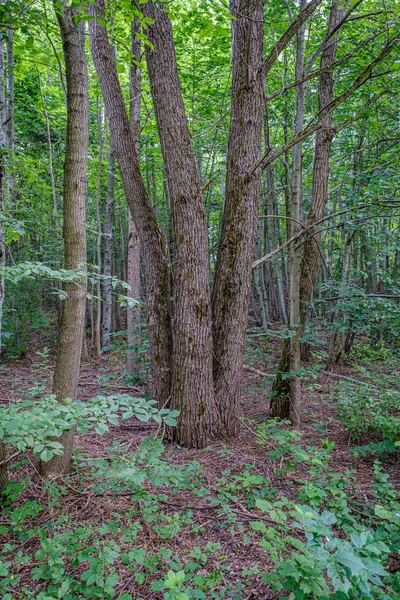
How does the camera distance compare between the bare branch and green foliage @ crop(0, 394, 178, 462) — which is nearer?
green foliage @ crop(0, 394, 178, 462)

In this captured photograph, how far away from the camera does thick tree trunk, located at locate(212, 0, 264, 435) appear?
373cm

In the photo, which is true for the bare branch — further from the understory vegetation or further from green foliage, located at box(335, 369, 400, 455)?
green foliage, located at box(335, 369, 400, 455)

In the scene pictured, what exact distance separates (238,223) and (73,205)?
69.5 inches

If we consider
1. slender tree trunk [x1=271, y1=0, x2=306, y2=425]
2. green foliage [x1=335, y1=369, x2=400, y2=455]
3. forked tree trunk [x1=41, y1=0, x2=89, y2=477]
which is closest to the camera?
forked tree trunk [x1=41, y1=0, x2=89, y2=477]

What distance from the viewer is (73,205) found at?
2.79 meters

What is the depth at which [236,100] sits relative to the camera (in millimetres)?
3807

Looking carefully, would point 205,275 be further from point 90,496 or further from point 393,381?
point 393,381

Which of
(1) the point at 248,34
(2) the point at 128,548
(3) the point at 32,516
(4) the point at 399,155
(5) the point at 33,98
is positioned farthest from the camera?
(5) the point at 33,98

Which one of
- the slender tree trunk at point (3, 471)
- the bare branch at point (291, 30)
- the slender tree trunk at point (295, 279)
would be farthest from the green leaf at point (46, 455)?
the bare branch at point (291, 30)

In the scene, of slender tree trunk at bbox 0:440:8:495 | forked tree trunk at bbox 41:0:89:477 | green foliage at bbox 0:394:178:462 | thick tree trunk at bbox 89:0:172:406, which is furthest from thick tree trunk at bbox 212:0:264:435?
slender tree trunk at bbox 0:440:8:495

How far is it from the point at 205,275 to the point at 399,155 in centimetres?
376

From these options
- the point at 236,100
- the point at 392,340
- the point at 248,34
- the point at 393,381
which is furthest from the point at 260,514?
the point at 392,340

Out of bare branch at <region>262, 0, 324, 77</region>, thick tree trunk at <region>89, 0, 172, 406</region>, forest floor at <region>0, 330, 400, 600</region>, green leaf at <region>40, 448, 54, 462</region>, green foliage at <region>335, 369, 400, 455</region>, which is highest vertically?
bare branch at <region>262, 0, 324, 77</region>

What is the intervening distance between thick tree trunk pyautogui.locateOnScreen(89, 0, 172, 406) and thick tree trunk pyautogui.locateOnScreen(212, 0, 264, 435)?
22.7 inches
